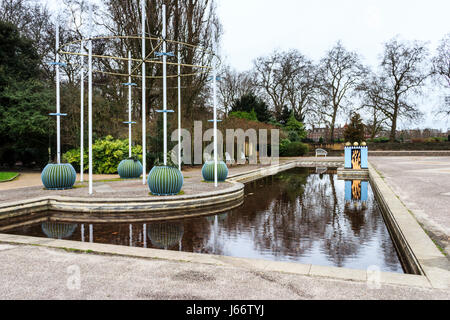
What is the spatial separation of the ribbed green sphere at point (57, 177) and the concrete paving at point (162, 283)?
6.81m

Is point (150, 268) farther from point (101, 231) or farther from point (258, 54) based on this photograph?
point (258, 54)

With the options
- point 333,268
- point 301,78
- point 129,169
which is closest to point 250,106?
point 301,78

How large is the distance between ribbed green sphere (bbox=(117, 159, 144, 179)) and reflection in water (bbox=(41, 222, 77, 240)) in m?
6.83

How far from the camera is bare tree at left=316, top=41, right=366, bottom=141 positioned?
4272 centimetres

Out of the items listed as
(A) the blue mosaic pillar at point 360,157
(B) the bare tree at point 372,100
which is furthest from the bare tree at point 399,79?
(A) the blue mosaic pillar at point 360,157

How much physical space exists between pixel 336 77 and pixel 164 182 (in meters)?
38.5

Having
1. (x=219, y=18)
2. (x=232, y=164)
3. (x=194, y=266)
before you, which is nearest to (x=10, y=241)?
(x=194, y=266)

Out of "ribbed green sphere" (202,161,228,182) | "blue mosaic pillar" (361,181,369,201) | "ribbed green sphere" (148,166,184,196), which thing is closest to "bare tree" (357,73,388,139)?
"blue mosaic pillar" (361,181,369,201)

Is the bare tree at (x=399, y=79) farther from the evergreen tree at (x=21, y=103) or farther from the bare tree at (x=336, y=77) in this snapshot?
the evergreen tree at (x=21, y=103)

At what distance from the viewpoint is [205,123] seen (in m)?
21.2

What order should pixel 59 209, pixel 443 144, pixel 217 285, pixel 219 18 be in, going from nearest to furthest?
pixel 217 285
pixel 59 209
pixel 219 18
pixel 443 144

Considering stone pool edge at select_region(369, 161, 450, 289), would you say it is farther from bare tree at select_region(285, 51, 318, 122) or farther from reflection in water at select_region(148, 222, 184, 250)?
bare tree at select_region(285, 51, 318, 122)

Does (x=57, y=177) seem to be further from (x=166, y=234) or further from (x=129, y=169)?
(x=166, y=234)

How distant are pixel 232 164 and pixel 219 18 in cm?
962
